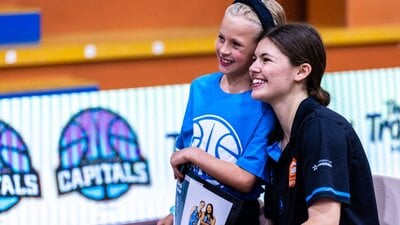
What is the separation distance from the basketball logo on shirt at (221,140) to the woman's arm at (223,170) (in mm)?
38

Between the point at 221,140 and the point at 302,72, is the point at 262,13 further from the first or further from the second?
the point at 221,140

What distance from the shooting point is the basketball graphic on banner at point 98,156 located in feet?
13.2

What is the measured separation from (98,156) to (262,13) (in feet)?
5.59

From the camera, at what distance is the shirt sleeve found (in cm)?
228

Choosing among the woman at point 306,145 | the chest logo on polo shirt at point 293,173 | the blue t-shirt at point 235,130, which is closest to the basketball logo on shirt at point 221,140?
the blue t-shirt at point 235,130

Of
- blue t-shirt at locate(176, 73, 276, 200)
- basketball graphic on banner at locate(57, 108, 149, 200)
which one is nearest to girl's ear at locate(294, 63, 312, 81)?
blue t-shirt at locate(176, 73, 276, 200)

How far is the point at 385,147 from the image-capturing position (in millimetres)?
4547

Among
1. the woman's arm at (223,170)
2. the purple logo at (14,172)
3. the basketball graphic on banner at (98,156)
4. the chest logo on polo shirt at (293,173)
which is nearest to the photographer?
the chest logo on polo shirt at (293,173)

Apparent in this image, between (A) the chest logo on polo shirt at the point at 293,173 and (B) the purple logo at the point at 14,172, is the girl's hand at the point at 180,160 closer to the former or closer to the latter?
(A) the chest logo on polo shirt at the point at 293,173

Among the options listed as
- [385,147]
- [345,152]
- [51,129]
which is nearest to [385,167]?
[385,147]

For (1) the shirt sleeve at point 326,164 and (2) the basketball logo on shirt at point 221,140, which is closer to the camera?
(1) the shirt sleeve at point 326,164

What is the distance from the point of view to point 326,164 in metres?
2.28

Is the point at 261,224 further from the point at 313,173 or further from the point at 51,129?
the point at 51,129

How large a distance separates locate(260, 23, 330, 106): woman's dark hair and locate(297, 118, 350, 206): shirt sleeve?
0.17 meters
